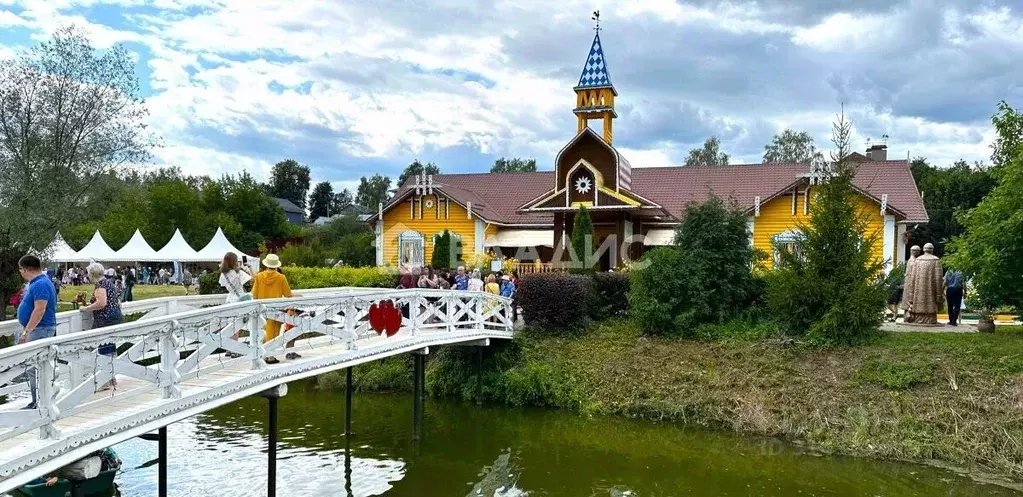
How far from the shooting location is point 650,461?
39.9ft

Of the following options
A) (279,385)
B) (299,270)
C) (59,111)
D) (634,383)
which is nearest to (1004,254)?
(634,383)

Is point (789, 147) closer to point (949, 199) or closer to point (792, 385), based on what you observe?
point (949, 199)

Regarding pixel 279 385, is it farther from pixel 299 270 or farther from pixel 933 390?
pixel 299 270

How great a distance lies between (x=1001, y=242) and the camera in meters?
14.5

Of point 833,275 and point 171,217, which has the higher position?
point 171,217

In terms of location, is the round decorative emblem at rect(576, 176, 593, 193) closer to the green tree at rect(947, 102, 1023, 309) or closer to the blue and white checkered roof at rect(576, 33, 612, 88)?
the blue and white checkered roof at rect(576, 33, 612, 88)

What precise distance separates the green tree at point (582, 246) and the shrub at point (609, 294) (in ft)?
2.56

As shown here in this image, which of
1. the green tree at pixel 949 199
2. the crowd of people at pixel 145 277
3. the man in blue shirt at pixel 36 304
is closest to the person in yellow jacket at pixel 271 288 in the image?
the man in blue shirt at pixel 36 304

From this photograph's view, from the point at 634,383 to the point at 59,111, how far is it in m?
20.0

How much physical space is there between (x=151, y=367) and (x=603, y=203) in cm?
1797

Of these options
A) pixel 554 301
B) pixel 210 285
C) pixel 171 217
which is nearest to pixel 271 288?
pixel 554 301

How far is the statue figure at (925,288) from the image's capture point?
16.0m

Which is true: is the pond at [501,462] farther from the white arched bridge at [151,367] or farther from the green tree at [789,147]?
the green tree at [789,147]

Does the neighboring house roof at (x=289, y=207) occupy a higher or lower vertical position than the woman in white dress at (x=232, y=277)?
higher
